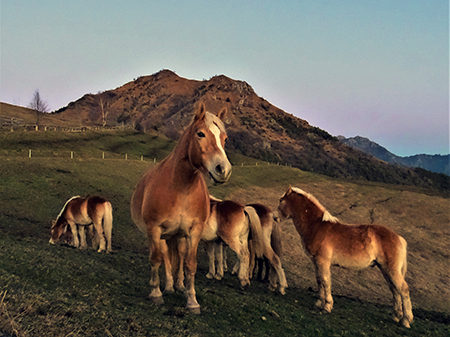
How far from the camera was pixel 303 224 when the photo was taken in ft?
38.9

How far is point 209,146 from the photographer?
6.36 meters

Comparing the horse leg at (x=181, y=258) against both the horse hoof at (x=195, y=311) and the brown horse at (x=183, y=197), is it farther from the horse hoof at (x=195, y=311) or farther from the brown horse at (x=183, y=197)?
the horse hoof at (x=195, y=311)

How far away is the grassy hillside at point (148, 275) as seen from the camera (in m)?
5.75

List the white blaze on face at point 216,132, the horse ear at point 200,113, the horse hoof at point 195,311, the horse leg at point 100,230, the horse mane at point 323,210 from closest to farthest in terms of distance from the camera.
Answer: the white blaze on face at point 216,132 → the horse ear at point 200,113 → the horse hoof at point 195,311 → the horse mane at point 323,210 → the horse leg at point 100,230

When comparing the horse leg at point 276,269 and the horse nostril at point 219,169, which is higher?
the horse nostril at point 219,169

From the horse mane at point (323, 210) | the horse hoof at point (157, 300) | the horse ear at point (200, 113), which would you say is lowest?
the horse hoof at point (157, 300)

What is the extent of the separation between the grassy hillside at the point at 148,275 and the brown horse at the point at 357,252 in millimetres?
722

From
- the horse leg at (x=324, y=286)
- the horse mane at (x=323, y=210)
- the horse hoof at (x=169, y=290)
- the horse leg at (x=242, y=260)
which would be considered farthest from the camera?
the horse leg at (x=242, y=260)

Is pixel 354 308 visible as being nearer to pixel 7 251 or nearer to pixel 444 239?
pixel 7 251

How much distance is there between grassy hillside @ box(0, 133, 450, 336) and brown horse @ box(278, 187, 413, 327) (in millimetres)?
722

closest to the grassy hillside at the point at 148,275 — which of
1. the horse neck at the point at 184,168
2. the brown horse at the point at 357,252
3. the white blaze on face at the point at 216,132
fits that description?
the brown horse at the point at 357,252

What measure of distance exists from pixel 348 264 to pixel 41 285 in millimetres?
8683

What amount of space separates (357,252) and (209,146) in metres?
6.99

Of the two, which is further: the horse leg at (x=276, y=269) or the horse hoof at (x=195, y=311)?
the horse leg at (x=276, y=269)
